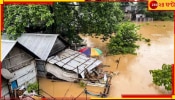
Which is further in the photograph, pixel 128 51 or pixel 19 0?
pixel 128 51

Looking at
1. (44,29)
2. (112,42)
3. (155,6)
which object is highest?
(155,6)

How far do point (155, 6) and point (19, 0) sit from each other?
1012 millimetres

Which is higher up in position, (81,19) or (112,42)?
(81,19)

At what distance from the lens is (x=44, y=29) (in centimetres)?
1645

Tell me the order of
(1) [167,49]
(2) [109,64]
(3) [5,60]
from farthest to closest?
1. (1) [167,49]
2. (2) [109,64]
3. (3) [5,60]

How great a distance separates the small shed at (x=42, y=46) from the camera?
12434 mm

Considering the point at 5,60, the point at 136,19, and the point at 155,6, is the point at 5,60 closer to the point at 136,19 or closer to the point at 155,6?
the point at 155,6

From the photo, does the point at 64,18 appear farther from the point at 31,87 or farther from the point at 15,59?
the point at 31,87

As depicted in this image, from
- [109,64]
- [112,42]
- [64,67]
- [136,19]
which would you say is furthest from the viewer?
[136,19]

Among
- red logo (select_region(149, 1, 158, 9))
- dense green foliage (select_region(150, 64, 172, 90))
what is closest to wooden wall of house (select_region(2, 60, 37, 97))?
dense green foliage (select_region(150, 64, 172, 90))

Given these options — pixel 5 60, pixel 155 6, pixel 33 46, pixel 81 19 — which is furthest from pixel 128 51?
pixel 155 6

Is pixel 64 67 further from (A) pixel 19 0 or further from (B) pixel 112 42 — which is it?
(A) pixel 19 0

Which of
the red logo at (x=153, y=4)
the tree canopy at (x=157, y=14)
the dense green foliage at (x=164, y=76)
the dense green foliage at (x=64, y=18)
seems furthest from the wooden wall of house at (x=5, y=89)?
the tree canopy at (x=157, y=14)

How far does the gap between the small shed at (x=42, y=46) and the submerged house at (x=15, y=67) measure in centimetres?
54
